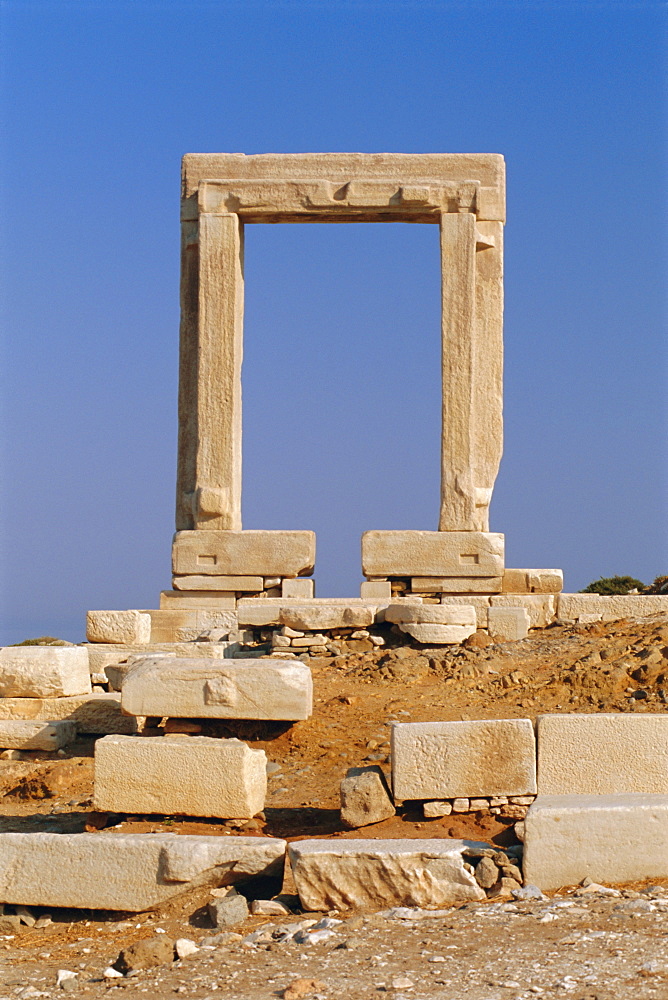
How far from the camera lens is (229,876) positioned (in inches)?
243

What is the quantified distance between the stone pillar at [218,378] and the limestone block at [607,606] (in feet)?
12.2

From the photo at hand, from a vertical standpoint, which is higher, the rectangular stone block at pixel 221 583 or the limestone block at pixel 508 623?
the rectangular stone block at pixel 221 583

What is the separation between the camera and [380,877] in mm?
5773

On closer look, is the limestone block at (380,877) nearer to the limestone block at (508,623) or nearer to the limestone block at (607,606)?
the limestone block at (508,623)

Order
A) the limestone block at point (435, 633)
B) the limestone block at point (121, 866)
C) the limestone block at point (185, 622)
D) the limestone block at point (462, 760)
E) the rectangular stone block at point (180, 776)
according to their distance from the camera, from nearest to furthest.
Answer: the limestone block at point (121, 866) → the limestone block at point (462, 760) → the rectangular stone block at point (180, 776) → the limestone block at point (435, 633) → the limestone block at point (185, 622)

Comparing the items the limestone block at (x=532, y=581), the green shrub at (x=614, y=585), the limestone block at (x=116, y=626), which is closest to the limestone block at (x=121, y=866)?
the limestone block at (x=116, y=626)

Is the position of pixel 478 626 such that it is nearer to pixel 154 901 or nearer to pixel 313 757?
pixel 313 757

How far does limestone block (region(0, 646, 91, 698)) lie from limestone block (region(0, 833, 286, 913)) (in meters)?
3.99

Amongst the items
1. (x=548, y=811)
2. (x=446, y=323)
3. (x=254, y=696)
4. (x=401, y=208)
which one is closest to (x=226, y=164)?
(x=401, y=208)

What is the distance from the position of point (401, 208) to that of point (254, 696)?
23.6ft

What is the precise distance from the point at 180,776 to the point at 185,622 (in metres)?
5.88

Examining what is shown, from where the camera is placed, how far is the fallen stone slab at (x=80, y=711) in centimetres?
1020

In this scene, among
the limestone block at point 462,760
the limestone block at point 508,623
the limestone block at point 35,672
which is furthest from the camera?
the limestone block at point 508,623

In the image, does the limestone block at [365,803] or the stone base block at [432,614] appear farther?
the stone base block at [432,614]
